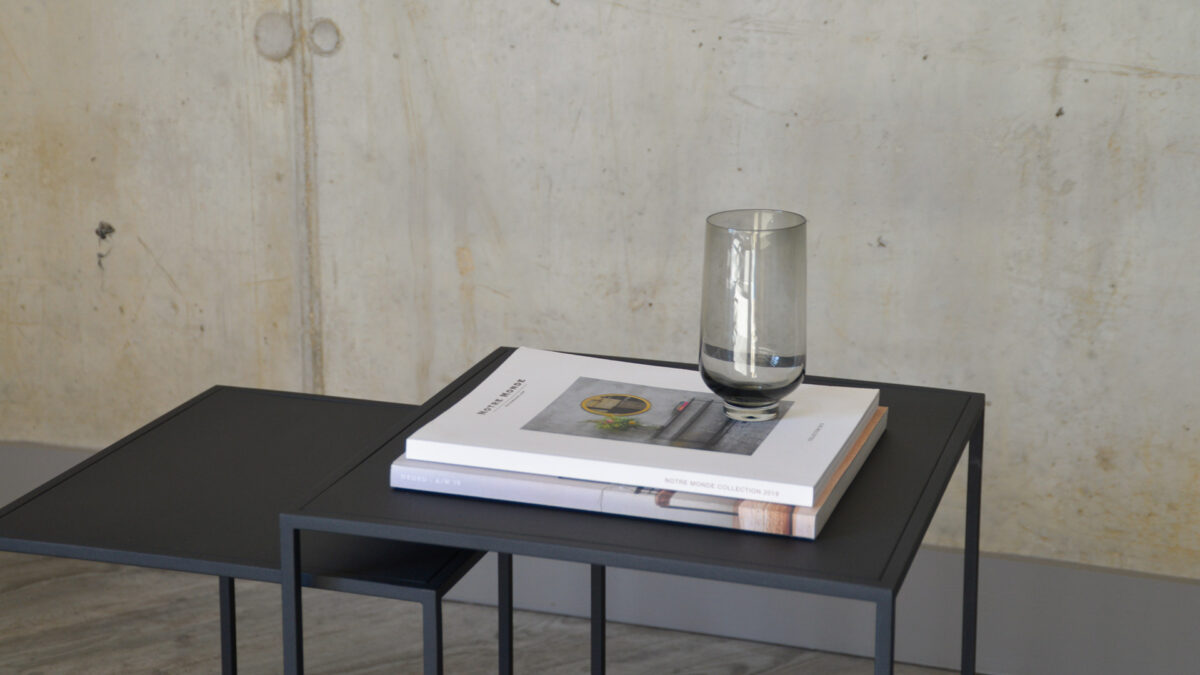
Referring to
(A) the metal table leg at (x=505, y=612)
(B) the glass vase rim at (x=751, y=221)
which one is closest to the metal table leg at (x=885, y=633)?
(B) the glass vase rim at (x=751, y=221)

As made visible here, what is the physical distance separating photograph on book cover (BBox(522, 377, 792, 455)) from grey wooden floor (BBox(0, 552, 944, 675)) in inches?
41.2

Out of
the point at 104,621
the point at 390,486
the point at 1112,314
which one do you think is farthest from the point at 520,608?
the point at 390,486

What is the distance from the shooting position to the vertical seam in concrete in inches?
94.3

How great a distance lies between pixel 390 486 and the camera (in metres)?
1.27

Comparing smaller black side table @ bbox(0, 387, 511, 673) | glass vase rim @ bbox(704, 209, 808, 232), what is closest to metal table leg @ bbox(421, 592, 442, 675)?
smaller black side table @ bbox(0, 387, 511, 673)

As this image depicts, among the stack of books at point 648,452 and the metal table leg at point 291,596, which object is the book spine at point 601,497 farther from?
the metal table leg at point 291,596

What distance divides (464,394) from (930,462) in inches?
19.9

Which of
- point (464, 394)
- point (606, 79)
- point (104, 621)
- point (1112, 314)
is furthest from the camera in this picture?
point (104, 621)

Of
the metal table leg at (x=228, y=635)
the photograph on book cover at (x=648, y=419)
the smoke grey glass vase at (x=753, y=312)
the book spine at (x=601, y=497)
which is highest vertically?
the smoke grey glass vase at (x=753, y=312)

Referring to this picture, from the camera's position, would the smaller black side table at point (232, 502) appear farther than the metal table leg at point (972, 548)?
No

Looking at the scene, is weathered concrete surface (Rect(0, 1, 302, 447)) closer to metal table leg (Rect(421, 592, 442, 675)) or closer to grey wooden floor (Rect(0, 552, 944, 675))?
grey wooden floor (Rect(0, 552, 944, 675))

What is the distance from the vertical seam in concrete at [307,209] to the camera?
7.86ft

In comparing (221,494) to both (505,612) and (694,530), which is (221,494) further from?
(694,530)

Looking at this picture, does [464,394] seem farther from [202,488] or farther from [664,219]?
[664,219]
